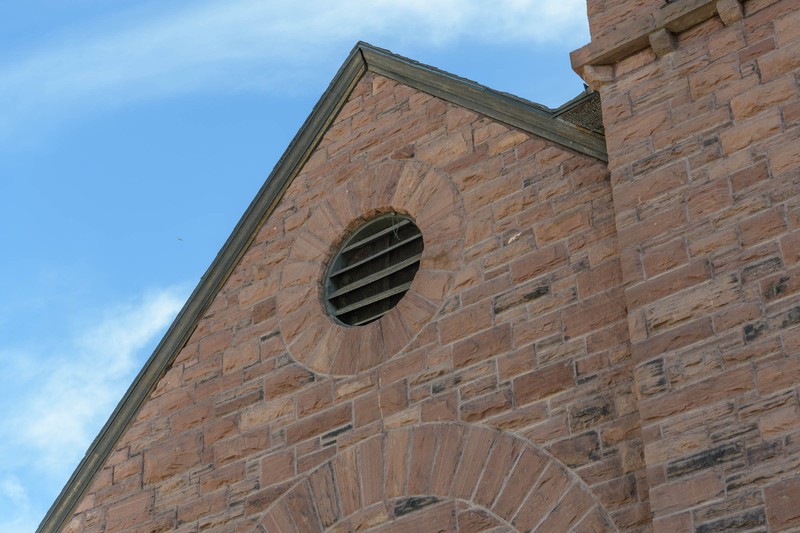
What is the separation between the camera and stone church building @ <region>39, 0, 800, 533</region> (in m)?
7.33

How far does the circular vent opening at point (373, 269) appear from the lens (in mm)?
9938

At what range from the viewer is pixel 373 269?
1025cm

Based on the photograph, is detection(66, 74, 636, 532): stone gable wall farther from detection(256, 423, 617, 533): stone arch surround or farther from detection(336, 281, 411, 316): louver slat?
detection(336, 281, 411, 316): louver slat

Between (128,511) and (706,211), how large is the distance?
16.1 feet

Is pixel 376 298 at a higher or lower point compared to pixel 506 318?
higher

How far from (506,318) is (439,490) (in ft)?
3.88

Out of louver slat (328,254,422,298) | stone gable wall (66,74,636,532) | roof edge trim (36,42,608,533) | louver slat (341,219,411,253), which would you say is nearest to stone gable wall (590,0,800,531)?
stone gable wall (66,74,636,532)

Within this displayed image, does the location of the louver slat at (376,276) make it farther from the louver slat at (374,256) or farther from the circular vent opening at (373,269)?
the louver slat at (374,256)

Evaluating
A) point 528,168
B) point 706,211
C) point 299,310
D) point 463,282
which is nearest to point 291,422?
point 299,310

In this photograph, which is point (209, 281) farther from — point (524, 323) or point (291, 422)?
point (524, 323)

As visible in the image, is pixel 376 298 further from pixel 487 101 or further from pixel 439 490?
pixel 439 490

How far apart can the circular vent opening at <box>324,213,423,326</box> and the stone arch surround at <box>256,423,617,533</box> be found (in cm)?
123

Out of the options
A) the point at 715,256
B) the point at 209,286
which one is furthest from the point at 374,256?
the point at 715,256

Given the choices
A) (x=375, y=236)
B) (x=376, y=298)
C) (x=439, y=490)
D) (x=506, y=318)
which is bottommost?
(x=439, y=490)
